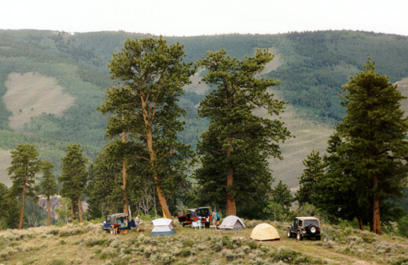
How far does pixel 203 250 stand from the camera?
25078 millimetres

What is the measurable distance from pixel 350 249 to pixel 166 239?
13.0 m

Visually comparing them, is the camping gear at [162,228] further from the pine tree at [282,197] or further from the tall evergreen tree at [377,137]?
the pine tree at [282,197]

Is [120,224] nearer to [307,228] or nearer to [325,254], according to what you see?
[307,228]

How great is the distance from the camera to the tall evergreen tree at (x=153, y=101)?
113 ft

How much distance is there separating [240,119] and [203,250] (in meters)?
16.8

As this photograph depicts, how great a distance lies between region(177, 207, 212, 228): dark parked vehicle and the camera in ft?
113

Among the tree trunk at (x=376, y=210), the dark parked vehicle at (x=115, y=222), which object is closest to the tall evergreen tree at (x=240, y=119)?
the tree trunk at (x=376, y=210)

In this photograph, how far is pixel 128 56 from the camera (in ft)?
117

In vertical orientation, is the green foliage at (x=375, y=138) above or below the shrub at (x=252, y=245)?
above

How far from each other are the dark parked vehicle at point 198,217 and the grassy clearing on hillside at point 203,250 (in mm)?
1375

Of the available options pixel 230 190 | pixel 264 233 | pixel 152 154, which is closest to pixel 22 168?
pixel 152 154

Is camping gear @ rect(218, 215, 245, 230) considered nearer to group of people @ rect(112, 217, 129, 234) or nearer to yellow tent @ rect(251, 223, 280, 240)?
yellow tent @ rect(251, 223, 280, 240)

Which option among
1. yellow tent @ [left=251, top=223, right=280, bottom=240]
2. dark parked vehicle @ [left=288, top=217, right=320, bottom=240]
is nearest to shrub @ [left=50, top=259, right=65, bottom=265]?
yellow tent @ [left=251, top=223, right=280, bottom=240]

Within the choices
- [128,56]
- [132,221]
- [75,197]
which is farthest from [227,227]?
[75,197]
